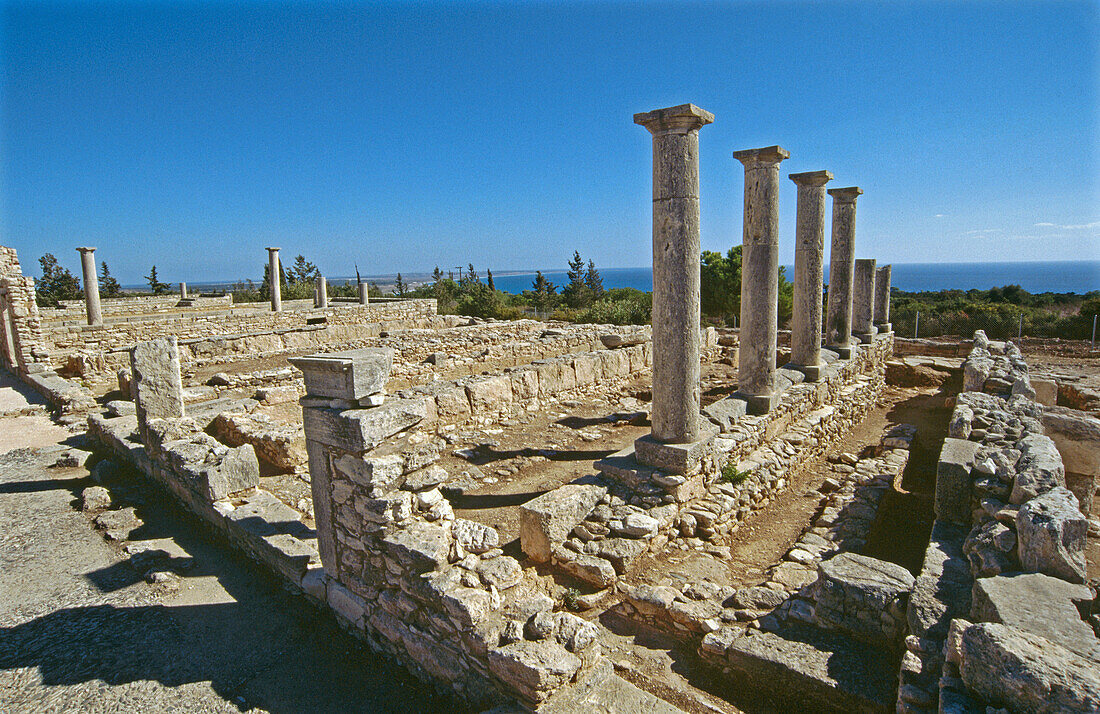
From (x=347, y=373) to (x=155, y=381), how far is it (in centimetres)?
588

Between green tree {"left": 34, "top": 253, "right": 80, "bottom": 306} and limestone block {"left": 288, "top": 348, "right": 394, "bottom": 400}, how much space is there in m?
39.5

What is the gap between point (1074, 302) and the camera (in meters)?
31.9

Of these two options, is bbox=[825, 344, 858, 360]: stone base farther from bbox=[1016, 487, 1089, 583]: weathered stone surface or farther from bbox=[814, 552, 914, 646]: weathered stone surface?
bbox=[1016, 487, 1089, 583]: weathered stone surface

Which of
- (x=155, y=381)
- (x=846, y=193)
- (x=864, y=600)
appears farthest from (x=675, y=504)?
(x=846, y=193)

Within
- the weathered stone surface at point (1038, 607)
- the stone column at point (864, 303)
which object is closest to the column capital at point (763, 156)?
the weathered stone surface at point (1038, 607)

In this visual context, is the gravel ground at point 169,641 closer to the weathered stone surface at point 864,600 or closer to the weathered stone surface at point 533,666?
the weathered stone surface at point 533,666

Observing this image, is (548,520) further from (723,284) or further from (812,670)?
(723,284)

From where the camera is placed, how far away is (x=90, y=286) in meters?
17.8

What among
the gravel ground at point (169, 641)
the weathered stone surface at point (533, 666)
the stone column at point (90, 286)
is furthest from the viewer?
the stone column at point (90, 286)

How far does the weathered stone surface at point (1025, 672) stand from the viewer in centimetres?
228

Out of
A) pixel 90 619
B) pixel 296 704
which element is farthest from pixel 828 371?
pixel 90 619

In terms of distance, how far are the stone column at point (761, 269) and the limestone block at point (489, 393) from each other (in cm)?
418

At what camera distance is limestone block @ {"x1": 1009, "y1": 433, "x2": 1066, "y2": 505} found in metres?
4.22

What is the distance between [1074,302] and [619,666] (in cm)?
4051
